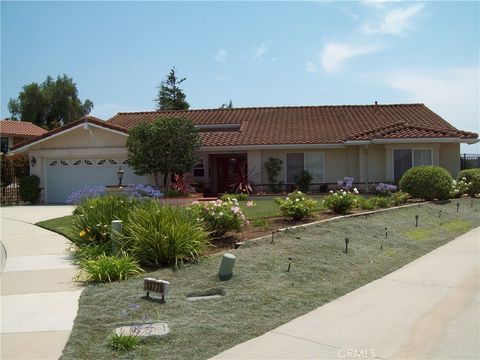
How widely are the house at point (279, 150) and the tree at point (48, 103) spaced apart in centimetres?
3902

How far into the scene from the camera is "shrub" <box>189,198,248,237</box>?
993 cm

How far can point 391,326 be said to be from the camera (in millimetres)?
5859

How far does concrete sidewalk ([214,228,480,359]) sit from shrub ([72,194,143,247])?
5.15 metres

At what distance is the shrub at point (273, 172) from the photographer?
78.4ft

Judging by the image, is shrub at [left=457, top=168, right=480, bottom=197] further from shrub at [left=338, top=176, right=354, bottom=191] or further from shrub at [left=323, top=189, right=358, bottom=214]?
shrub at [left=323, top=189, right=358, bottom=214]

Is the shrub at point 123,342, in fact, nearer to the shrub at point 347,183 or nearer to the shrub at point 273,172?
the shrub at point 347,183

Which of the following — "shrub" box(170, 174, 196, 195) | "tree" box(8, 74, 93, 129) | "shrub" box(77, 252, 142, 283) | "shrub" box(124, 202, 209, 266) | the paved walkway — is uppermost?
"tree" box(8, 74, 93, 129)

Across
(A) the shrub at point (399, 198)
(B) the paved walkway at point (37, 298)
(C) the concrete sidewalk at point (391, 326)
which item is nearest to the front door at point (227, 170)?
(A) the shrub at point (399, 198)

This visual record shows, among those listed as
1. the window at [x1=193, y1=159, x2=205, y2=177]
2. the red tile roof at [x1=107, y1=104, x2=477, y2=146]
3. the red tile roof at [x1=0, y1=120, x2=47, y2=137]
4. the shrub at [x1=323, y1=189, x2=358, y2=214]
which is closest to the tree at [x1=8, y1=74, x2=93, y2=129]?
the red tile roof at [x1=0, y1=120, x2=47, y2=137]

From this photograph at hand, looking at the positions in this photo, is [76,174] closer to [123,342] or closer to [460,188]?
[460,188]

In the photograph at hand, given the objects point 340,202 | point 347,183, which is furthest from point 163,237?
point 347,183

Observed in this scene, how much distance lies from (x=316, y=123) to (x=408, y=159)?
6.04 metres

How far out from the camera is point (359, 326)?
5828 millimetres

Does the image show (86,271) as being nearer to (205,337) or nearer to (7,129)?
(205,337)
